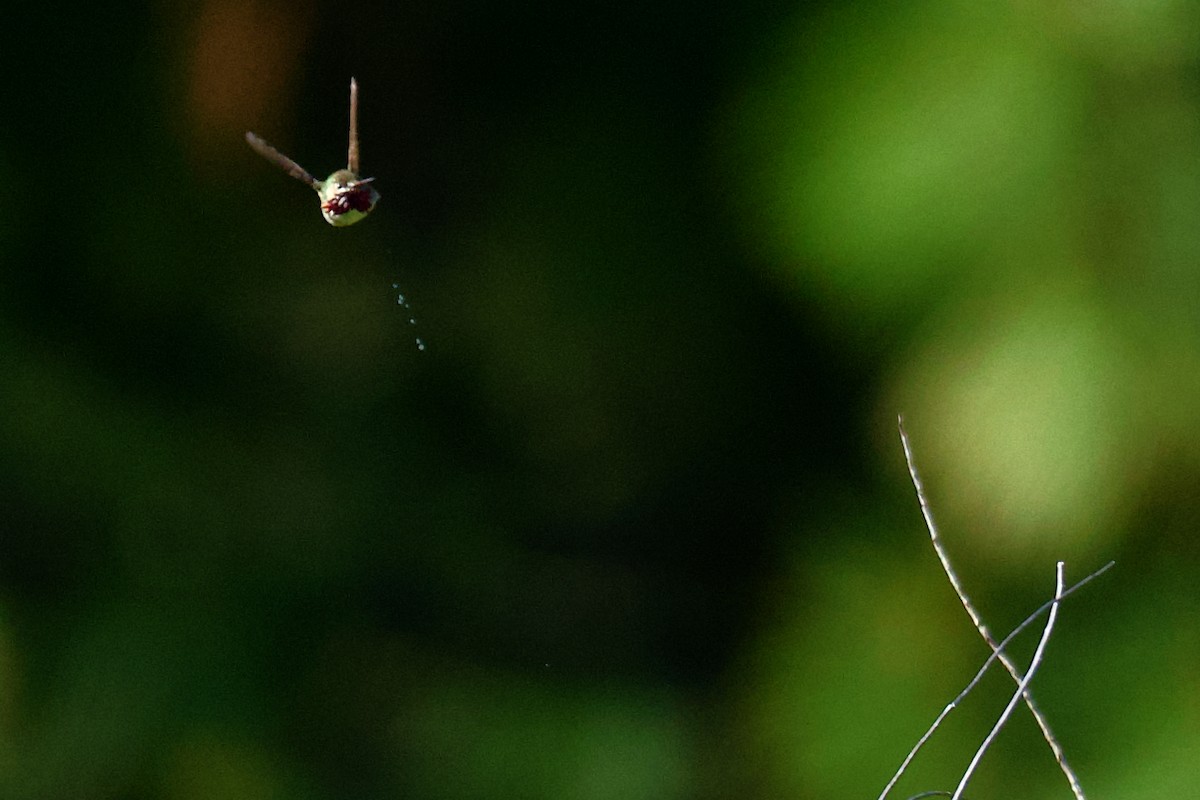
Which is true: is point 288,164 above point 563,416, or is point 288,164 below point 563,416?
below

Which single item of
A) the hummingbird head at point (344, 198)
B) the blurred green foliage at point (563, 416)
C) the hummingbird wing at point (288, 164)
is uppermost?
the blurred green foliage at point (563, 416)

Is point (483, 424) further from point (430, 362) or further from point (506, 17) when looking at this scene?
point (506, 17)

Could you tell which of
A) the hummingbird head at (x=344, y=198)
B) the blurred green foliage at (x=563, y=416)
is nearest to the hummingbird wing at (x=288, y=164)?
the hummingbird head at (x=344, y=198)

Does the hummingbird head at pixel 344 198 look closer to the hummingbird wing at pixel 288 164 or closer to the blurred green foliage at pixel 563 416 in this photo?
the hummingbird wing at pixel 288 164

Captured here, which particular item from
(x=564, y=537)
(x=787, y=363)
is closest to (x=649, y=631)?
(x=564, y=537)

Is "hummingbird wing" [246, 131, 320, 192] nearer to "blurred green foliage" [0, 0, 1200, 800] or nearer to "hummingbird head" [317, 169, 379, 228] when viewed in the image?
"hummingbird head" [317, 169, 379, 228]

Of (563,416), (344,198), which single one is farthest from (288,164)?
(563,416)

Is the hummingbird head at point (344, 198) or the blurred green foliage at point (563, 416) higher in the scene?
the blurred green foliage at point (563, 416)

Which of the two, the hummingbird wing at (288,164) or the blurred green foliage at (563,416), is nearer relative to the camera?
the hummingbird wing at (288,164)

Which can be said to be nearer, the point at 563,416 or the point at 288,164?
the point at 288,164

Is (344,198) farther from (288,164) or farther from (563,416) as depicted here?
(563,416)
